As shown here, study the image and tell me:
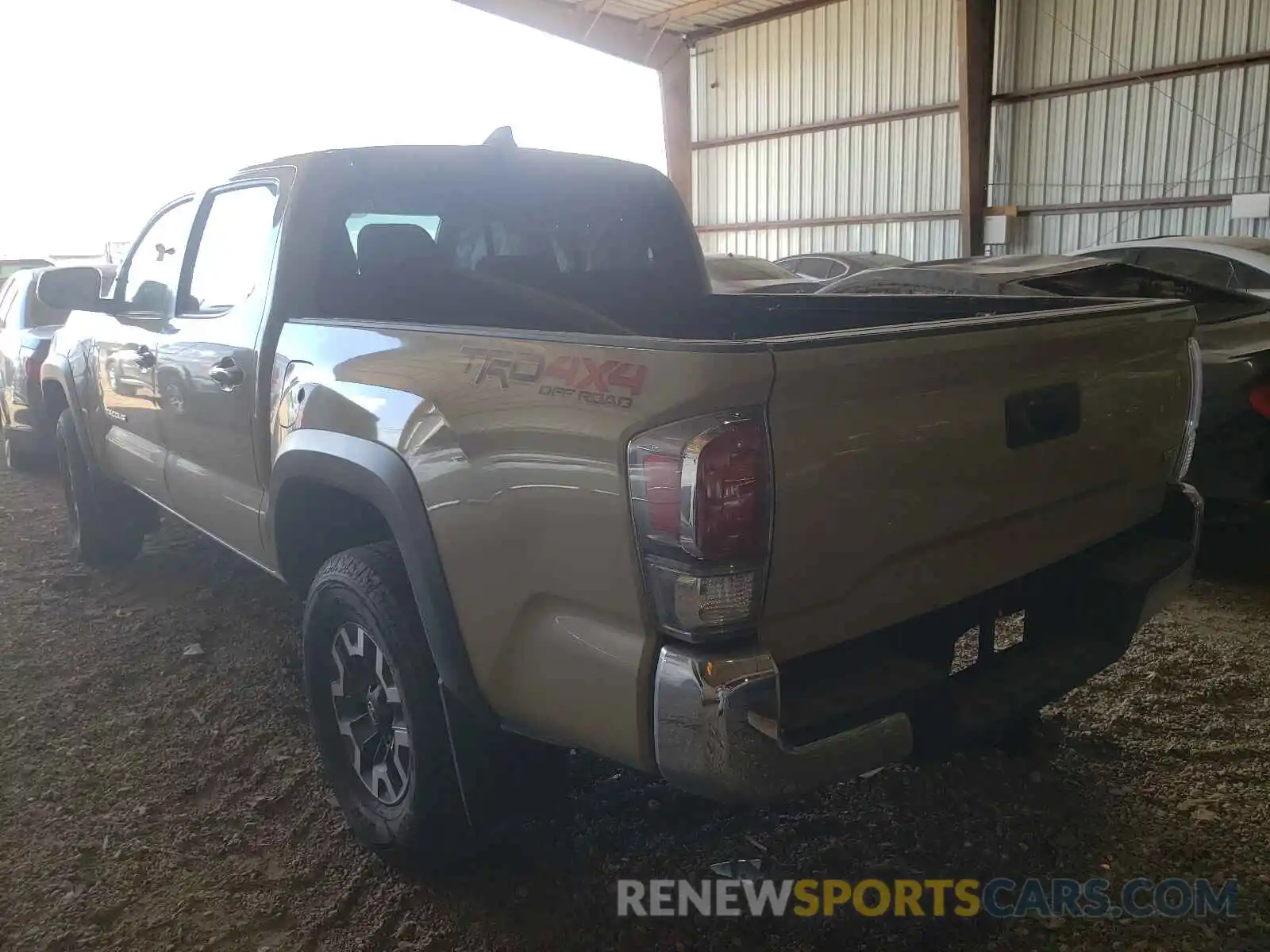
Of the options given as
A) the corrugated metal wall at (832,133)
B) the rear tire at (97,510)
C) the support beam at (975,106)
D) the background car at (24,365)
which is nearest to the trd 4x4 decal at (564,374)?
the rear tire at (97,510)

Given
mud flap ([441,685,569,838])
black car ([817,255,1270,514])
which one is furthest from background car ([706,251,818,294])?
mud flap ([441,685,569,838])

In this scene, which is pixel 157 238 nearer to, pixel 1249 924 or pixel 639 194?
pixel 639 194

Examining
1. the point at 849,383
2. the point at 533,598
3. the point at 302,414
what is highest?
the point at 849,383

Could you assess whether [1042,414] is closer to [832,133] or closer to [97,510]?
[97,510]

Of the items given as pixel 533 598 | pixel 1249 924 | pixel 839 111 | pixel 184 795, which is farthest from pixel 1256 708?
pixel 839 111

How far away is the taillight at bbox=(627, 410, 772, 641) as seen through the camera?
1.63m

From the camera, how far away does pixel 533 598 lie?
193 cm

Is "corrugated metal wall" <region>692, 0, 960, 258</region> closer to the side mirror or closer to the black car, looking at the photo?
the black car

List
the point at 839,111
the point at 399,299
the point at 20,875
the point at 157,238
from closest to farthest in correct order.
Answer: the point at 20,875, the point at 399,299, the point at 157,238, the point at 839,111

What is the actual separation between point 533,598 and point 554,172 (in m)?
1.87

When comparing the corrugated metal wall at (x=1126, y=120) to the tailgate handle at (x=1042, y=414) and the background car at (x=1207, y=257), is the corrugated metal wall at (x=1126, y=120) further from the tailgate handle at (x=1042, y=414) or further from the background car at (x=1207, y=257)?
the tailgate handle at (x=1042, y=414)

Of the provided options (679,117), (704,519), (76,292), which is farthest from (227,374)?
(679,117)

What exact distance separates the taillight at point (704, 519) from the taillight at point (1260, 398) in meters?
3.28

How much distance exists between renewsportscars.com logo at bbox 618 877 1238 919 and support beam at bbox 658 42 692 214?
17985 millimetres
